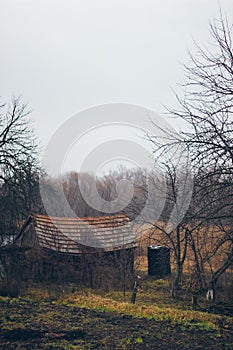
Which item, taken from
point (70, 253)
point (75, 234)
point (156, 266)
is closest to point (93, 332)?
point (70, 253)

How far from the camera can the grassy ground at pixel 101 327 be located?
6880 mm

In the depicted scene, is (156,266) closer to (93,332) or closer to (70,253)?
(70,253)

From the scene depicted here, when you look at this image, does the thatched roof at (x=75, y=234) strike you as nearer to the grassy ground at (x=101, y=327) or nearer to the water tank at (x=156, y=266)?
the water tank at (x=156, y=266)

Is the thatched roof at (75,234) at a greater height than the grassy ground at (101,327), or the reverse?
the thatched roof at (75,234)

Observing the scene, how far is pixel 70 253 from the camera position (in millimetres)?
16594

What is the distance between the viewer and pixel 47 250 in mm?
16438

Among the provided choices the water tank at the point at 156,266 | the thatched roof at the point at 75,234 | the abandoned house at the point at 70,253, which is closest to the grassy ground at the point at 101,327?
the abandoned house at the point at 70,253

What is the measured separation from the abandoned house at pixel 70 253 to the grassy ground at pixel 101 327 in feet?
14.6

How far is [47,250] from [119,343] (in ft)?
32.5

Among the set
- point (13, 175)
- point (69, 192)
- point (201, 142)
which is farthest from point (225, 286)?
point (69, 192)

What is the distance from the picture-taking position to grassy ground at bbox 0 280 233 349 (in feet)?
22.6

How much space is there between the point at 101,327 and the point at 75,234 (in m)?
10.0

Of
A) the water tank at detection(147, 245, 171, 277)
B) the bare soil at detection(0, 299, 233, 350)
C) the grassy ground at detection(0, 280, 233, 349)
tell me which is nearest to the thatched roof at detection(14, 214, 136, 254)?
the water tank at detection(147, 245, 171, 277)

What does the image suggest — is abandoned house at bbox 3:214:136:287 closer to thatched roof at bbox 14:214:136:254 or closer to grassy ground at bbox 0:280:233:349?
thatched roof at bbox 14:214:136:254
